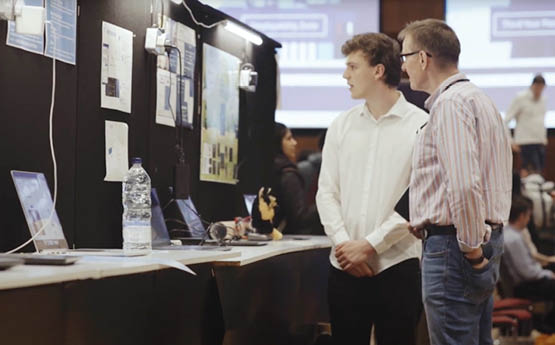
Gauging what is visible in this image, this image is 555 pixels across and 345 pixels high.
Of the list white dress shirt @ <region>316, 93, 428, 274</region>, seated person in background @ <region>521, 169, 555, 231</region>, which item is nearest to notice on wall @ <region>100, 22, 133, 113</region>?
white dress shirt @ <region>316, 93, 428, 274</region>

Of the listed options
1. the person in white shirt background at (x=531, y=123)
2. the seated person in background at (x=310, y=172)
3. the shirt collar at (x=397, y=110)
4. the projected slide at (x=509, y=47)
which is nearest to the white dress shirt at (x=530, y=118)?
the person in white shirt background at (x=531, y=123)

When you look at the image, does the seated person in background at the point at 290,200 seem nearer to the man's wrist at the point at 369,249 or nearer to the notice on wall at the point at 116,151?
the notice on wall at the point at 116,151

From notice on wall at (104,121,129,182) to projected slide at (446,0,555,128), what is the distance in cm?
693

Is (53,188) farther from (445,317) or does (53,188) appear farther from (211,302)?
(445,317)

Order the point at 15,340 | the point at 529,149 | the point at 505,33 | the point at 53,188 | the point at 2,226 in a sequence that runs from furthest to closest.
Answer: the point at 505,33
the point at 529,149
the point at 53,188
the point at 2,226
the point at 15,340

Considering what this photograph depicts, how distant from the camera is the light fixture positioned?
14.9 feet

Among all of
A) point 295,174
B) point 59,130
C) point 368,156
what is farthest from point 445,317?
point 295,174

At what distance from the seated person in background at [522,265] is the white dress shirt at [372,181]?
327 centimetres

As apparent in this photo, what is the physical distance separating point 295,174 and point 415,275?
2.27 m

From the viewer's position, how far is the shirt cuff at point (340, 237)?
3.38m

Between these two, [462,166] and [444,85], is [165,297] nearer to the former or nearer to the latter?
[462,166]

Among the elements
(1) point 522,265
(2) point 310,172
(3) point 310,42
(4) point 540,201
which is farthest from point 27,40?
(3) point 310,42

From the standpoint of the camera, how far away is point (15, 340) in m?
1.91

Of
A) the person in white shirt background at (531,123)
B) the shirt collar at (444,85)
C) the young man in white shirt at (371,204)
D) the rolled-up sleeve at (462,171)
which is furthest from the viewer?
the person in white shirt background at (531,123)
